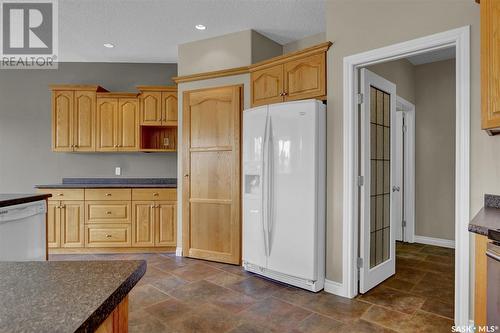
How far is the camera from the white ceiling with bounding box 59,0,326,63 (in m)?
3.12

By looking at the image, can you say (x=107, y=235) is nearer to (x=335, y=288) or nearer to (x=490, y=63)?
(x=335, y=288)

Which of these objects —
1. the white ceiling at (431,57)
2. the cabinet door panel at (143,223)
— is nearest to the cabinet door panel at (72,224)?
the cabinet door panel at (143,223)

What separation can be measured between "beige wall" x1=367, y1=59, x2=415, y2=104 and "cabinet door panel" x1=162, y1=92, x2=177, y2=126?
2.73 m

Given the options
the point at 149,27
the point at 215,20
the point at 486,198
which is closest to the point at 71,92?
the point at 149,27

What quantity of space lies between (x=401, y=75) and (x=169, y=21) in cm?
314

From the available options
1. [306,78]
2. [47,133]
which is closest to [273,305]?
[306,78]

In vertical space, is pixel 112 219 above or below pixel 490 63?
below

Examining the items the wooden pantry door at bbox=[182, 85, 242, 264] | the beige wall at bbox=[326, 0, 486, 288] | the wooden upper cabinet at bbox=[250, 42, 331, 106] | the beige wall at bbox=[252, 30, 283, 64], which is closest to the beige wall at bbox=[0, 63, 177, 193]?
the wooden pantry door at bbox=[182, 85, 242, 264]

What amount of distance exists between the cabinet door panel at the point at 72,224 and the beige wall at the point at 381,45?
3.32 metres

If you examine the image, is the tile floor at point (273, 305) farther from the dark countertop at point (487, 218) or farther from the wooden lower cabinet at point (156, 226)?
the dark countertop at point (487, 218)

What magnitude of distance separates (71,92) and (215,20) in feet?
8.38

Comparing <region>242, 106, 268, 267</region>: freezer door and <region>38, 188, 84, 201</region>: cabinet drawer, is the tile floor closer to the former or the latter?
<region>242, 106, 268, 267</region>: freezer door

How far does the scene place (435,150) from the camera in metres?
4.46

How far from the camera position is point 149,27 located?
11.9ft
